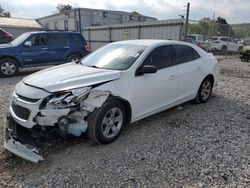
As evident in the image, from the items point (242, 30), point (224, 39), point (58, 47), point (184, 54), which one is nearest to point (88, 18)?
point (224, 39)

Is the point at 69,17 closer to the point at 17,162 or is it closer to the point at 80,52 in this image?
the point at 80,52

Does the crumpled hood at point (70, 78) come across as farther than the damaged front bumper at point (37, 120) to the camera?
Yes

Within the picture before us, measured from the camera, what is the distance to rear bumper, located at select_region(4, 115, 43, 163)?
318 cm

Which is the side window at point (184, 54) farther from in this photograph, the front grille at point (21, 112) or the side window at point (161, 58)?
the front grille at point (21, 112)

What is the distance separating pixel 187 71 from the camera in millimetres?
5160

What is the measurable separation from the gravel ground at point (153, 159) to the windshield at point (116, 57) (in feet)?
4.08

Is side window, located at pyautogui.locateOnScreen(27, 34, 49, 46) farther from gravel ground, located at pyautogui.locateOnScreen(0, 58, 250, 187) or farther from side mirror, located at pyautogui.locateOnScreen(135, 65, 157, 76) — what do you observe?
side mirror, located at pyautogui.locateOnScreen(135, 65, 157, 76)

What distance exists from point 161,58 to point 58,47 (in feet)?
22.9

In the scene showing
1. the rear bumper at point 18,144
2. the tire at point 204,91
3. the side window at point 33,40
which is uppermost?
the side window at point 33,40

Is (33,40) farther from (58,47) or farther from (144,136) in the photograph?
(144,136)

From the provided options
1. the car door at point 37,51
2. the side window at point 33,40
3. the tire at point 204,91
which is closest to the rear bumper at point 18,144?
the tire at point 204,91

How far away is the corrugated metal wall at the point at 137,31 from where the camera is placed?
12.5 meters

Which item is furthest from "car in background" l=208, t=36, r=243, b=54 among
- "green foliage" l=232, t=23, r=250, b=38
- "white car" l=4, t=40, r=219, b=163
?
"white car" l=4, t=40, r=219, b=163

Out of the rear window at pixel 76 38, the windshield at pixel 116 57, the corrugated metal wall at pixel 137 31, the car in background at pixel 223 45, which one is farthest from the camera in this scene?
the car in background at pixel 223 45
